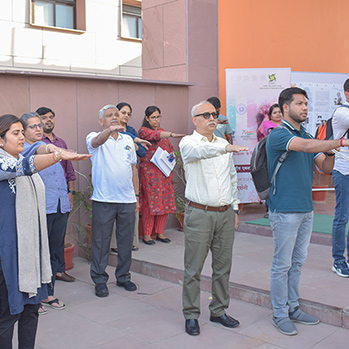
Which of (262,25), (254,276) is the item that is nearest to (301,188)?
(254,276)

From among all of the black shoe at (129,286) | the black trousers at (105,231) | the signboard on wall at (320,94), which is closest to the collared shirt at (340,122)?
the black trousers at (105,231)

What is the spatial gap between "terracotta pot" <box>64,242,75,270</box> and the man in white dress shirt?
2.18 meters

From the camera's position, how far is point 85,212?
614cm

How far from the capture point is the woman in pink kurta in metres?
6.23

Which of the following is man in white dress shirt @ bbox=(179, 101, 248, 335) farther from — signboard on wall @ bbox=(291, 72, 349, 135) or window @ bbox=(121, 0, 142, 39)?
window @ bbox=(121, 0, 142, 39)

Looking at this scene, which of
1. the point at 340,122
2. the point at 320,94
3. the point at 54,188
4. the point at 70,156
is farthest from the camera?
the point at 320,94

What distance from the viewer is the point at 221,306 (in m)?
4.01

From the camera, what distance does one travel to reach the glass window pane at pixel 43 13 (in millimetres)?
12367

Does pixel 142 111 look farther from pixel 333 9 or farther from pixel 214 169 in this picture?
pixel 333 9

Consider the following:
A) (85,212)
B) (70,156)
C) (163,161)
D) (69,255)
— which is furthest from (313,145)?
(85,212)

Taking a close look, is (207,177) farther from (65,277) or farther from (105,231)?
(65,277)

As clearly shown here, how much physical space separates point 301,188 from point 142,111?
11.5ft

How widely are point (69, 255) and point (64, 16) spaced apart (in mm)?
9054

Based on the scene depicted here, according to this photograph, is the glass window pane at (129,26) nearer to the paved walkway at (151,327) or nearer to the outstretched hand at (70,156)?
the paved walkway at (151,327)
